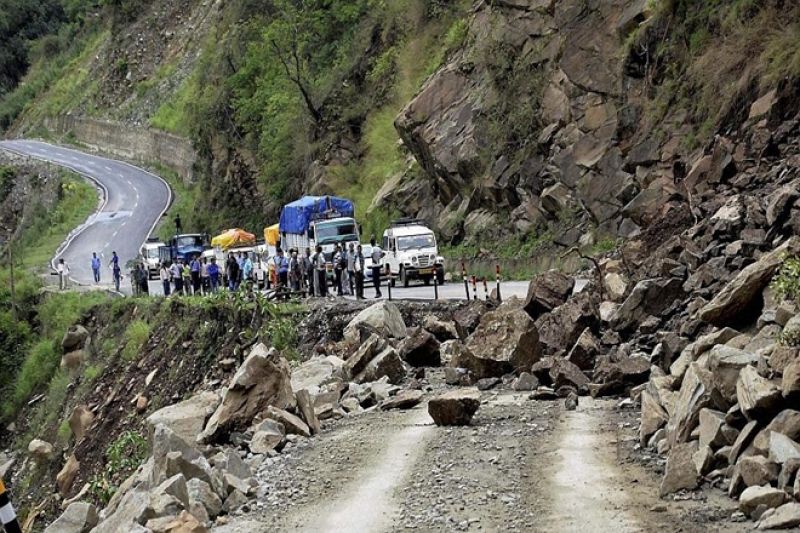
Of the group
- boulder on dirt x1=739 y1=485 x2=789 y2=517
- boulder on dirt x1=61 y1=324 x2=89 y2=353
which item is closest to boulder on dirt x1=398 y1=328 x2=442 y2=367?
boulder on dirt x1=739 y1=485 x2=789 y2=517

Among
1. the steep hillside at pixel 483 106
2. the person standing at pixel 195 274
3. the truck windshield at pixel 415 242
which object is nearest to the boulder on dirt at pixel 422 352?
the steep hillside at pixel 483 106

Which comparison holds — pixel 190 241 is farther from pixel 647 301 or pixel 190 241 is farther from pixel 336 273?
pixel 647 301

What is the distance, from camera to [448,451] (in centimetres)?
1375

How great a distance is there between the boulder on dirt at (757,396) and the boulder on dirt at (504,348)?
25.8 feet

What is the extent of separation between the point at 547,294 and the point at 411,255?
51.3 feet

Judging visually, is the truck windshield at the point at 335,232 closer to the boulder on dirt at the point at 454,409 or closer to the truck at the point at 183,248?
the truck at the point at 183,248

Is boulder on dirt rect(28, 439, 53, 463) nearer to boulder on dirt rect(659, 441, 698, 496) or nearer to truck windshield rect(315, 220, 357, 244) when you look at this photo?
truck windshield rect(315, 220, 357, 244)

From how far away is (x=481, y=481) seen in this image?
40.1ft

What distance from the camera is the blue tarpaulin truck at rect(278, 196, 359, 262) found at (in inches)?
1719

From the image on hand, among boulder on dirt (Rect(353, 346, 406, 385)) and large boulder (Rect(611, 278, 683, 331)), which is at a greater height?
large boulder (Rect(611, 278, 683, 331))

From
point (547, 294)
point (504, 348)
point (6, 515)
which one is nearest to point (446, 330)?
point (547, 294)

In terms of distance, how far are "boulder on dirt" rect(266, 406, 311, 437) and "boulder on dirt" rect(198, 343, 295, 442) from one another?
0.40 m

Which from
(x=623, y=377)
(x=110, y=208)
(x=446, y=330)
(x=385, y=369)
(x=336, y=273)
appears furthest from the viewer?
(x=110, y=208)

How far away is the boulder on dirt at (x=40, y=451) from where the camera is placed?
115 feet
